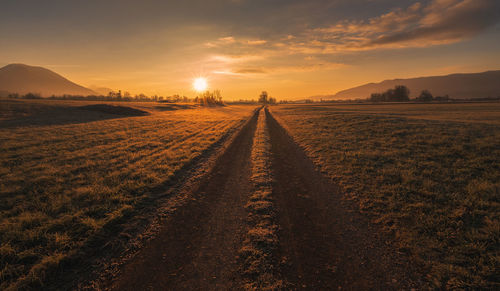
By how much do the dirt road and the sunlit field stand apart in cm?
80

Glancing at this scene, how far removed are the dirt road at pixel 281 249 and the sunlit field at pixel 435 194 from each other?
31.5 inches

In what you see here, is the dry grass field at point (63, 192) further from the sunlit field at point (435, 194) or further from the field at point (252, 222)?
the sunlit field at point (435, 194)

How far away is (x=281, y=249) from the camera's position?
480cm

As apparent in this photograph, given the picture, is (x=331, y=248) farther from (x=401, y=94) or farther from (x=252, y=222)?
(x=401, y=94)

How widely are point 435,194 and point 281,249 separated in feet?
22.6

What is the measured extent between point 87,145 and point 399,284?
65.6 feet

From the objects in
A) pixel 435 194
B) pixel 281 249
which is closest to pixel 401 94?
pixel 435 194

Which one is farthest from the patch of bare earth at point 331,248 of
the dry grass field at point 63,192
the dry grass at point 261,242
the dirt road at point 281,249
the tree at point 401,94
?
the tree at point 401,94

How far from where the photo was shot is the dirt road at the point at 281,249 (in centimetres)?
393

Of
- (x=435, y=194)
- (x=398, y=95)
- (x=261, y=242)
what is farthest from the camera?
(x=398, y=95)

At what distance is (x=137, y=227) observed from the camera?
229 inches

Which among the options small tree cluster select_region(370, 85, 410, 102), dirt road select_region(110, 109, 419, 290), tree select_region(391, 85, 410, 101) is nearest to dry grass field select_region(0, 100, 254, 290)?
dirt road select_region(110, 109, 419, 290)

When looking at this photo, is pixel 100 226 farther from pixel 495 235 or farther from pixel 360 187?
pixel 495 235

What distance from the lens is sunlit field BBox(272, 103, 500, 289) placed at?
439 centimetres
